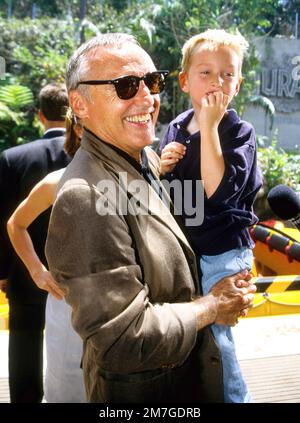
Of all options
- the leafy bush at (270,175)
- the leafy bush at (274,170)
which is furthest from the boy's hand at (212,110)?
the leafy bush at (274,170)

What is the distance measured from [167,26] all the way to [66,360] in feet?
57.2

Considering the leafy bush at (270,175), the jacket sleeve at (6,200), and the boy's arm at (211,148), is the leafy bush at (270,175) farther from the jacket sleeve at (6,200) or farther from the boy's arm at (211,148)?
the boy's arm at (211,148)

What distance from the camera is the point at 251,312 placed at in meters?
4.49

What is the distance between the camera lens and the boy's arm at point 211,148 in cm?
161

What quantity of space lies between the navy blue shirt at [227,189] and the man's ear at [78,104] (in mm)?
377

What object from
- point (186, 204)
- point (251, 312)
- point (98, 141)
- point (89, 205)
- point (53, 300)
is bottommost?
point (251, 312)

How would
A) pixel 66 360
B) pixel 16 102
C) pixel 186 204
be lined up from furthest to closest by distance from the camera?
pixel 16 102, pixel 66 360, pixel 186 204

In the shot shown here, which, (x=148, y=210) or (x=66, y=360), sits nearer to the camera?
(x=148, y=210)

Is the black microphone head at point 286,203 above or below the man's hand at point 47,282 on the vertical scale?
above

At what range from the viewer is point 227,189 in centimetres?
161

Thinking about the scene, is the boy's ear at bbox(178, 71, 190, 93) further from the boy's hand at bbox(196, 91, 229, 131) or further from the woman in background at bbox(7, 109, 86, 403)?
the woman in background at bbox(7, 109, 86, 403)

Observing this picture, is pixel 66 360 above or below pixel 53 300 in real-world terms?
below
